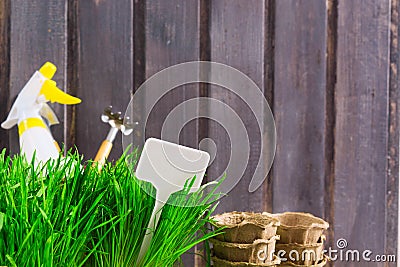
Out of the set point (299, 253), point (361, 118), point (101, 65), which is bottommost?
point (299, 253)

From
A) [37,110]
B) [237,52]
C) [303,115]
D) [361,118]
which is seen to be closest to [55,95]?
[37,110]

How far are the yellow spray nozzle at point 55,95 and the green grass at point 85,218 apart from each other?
0.40 m

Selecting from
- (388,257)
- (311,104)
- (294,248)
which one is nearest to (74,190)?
(294,248)

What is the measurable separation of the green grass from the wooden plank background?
1.88 ft

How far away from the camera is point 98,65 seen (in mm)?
1169

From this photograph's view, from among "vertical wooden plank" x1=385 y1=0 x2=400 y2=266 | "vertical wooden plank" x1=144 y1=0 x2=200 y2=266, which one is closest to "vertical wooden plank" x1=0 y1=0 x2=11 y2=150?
"vertical wooden plank" x1=144 y1=0 x2=200 y2=266

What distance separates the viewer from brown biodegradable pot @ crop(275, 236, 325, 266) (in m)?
0.65

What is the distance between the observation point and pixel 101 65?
3.84 ft

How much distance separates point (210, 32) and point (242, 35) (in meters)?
0.07

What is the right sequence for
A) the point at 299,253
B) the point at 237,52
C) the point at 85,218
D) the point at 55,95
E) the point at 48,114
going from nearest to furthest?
the point at 85,218 → the point at 299,253 → the point at 55,95 → the point at 48,114 → the point at 237,52

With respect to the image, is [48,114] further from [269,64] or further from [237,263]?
[237,263]

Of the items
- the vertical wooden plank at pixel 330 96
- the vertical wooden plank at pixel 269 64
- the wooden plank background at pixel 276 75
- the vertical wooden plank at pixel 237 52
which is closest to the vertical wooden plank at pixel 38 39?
the wooden plank background at pixel 276 75

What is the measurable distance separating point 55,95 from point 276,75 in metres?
0.46

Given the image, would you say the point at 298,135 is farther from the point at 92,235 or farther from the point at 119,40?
the point at 92,235
